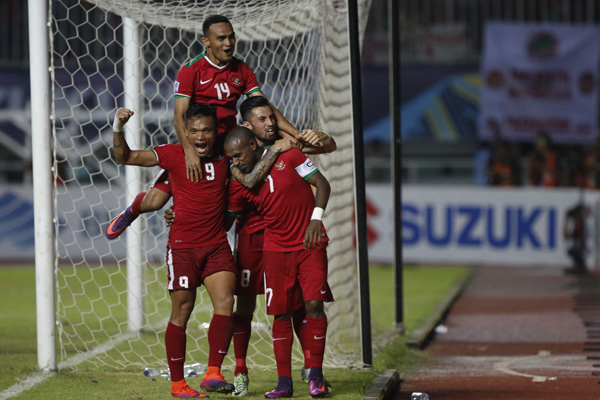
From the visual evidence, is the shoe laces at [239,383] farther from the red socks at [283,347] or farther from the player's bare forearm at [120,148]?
the player's bare forearm at [120,148]

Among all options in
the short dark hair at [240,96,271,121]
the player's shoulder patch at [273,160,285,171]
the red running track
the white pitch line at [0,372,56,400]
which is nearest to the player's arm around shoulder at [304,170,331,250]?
the player's shoulder patch at [273,160,285,171]

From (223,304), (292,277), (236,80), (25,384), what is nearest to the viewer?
(223,304)

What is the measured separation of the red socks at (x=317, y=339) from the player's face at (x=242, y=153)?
1.01m

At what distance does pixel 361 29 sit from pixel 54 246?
3356 millimetres

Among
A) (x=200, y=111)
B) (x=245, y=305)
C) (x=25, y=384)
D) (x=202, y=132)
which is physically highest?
(x=200, y=111)

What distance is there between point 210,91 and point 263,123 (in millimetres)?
Result: 381

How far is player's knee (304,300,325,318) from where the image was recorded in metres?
5.45

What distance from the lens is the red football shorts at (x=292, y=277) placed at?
5445mm

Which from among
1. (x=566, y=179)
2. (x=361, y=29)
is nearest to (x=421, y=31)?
(x=566, y=179)

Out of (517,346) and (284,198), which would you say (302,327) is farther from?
(517,346)

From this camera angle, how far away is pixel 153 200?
5.51 meters

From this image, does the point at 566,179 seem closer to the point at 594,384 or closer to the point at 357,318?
the point at 357,318

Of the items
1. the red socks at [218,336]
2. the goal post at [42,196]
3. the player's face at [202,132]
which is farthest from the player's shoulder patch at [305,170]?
the goal post at [42,196]

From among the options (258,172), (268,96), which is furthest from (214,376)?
(268,96)
